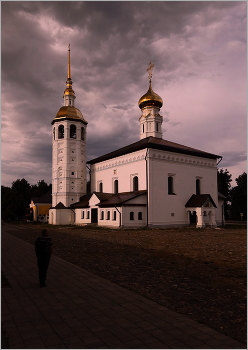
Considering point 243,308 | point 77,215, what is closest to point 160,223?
point 77,215

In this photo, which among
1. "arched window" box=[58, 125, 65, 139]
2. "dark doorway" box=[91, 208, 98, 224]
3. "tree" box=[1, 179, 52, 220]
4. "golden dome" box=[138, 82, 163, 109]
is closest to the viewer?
"dark doorway" box=[91, 208, 98, 224]

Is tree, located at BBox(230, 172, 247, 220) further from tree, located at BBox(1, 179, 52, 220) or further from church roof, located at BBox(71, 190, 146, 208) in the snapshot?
tree, located at BBox(1, 179, 52, 220)

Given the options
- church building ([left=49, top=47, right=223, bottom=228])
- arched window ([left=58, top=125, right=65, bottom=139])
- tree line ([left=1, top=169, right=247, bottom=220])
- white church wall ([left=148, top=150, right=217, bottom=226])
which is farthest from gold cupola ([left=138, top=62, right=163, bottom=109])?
tree line ([left=1, top=169, right=247, bottom=220])

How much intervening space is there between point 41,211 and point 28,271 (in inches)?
1704

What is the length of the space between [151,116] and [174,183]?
429 inches

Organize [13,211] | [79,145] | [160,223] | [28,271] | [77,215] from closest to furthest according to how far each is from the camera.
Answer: [28,271]
[160,223]
[77,215]
[79,145]
[13,211]

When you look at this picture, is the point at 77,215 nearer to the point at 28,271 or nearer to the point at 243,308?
the point at 28,271

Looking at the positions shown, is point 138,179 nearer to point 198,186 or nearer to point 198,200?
point 198,200

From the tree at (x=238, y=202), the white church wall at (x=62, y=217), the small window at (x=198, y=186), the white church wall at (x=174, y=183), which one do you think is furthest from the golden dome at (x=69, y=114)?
the tree at (x=238, y=202)

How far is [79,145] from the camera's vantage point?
42.2m

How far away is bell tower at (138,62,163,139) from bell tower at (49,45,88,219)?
860 centimetres

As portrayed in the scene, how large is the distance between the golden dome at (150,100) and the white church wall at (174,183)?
31.3 feet

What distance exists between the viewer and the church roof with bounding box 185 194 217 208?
33178mm

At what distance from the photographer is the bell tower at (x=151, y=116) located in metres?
40.2
